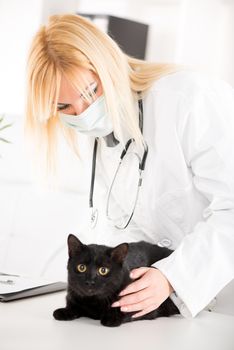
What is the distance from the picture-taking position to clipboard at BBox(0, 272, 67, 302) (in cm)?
129

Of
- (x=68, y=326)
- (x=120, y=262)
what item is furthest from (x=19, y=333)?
(x=120, y=262)

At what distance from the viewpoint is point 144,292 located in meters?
1.16

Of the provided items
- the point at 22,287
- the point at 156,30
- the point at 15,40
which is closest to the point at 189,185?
the point at 22,287

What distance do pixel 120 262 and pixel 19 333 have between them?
10.2 inches

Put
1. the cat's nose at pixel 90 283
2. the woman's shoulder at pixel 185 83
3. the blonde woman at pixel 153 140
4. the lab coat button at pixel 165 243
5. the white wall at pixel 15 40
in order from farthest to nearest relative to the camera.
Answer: the white wall at pixel 15 40 < the lab coat button at pixel 165 243 < the woman's shoulder at pixel 185 83 < the blonde woman at pixel 153 140 < the cat's nose at pixel 90 283

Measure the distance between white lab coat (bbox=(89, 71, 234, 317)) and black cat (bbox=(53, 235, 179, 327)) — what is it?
0.13 meters

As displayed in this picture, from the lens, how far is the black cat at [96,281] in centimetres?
113

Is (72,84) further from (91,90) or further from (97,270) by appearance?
(97,270)

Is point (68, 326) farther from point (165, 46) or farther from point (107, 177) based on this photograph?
point (165, 46)

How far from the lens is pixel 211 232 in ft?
4.10

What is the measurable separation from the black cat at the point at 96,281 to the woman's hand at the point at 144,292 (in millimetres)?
16

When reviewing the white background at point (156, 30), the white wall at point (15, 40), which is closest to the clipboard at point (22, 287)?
the white background at point (156, 30)

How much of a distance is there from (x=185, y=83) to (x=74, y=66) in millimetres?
292

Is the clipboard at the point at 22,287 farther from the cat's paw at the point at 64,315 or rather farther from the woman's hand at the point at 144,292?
the woman's hand at the point at 144,292
